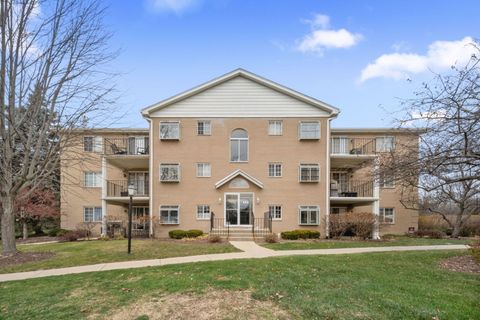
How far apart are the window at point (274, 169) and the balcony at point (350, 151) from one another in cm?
361

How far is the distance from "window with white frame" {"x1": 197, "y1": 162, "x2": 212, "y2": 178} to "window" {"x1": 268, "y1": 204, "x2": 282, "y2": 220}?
15.3 ft

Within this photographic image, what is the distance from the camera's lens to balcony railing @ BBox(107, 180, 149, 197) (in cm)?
2258

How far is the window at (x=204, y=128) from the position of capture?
69.5ft

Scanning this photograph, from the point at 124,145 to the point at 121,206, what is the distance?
5.09 meters

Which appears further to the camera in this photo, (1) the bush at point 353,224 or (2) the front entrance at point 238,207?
(2) the front entrance at point 238,207

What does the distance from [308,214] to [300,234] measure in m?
2.18

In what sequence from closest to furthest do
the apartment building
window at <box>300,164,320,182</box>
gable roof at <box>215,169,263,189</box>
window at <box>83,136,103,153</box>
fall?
window at <box>83,136,103,153</box> < gable roof at <box>215,169,263,189</box> < the apartment building < window at <box>300,164,320,182</box>

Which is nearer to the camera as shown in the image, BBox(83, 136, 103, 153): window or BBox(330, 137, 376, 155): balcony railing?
BBox(83, 136, 103, 153): window

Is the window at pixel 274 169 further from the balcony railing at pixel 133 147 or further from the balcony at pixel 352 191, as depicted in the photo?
the balcony railing at pixel 133 147

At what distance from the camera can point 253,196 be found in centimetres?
2086

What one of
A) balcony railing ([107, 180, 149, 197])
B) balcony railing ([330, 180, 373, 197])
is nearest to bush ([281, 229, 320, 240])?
balcony railing ([330, 180, 373, 197])

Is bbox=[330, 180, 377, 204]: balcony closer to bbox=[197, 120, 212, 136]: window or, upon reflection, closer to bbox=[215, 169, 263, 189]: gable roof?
bbox=[215, 169, 263, 189]: gable roof

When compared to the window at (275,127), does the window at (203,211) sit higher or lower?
lower

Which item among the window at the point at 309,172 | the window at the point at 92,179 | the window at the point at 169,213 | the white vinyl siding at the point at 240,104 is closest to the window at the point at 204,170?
the window at the point at 169,213
